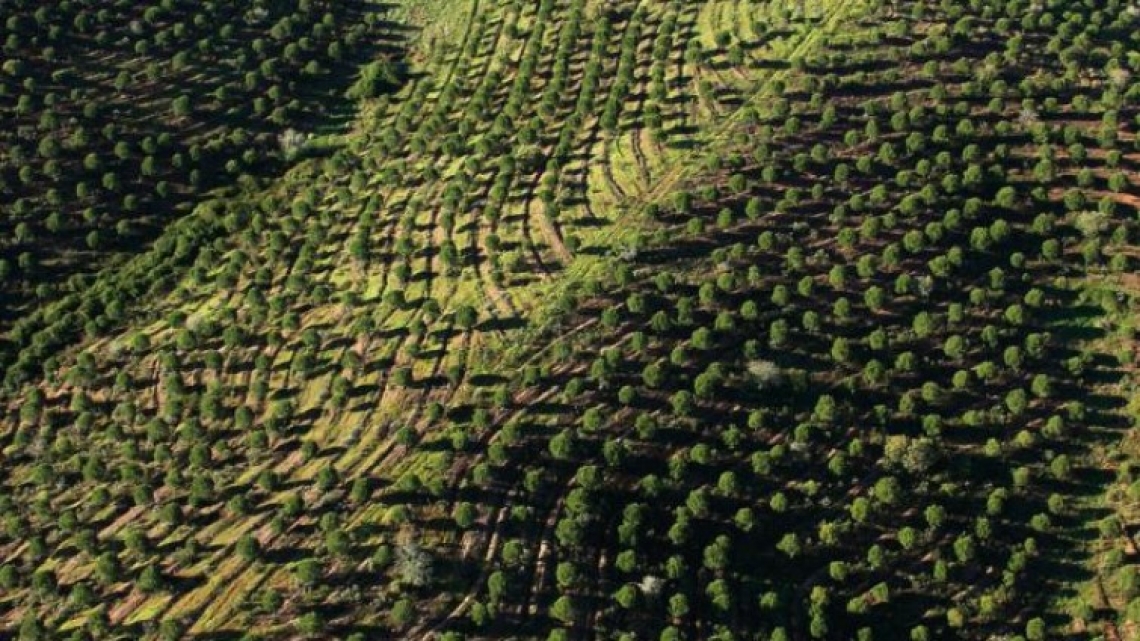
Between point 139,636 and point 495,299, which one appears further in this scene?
point 495,299

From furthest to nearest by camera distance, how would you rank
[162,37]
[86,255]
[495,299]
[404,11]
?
[404,11], [162,37], [86,255], [495,299]

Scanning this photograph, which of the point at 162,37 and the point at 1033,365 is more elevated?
the point at 162,37

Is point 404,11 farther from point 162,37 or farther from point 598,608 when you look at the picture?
point 598,608

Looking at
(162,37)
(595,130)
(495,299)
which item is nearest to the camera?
(495,299)

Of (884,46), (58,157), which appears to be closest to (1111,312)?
(884,46)

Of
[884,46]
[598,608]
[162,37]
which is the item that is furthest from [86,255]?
[884,46]

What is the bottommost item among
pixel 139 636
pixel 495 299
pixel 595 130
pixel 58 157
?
pixel 139 636

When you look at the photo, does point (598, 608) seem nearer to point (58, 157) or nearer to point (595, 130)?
point (595, 130)
